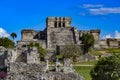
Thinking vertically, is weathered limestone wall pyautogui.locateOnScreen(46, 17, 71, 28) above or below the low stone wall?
above

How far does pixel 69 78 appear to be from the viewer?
3036cm

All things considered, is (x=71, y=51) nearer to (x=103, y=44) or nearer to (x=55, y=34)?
(x=55, y=34)

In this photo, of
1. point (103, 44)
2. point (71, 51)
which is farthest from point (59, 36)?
point (71, 51)

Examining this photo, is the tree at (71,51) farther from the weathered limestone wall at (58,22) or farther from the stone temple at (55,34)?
the weathered limestone wall at (58,22)

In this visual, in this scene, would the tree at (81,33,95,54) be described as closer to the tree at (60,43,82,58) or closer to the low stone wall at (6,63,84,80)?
the tree at (60,43,82,58)

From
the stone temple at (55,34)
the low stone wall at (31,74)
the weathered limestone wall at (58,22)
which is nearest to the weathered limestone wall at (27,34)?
the stone temple at (55,34)

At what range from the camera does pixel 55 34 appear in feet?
449

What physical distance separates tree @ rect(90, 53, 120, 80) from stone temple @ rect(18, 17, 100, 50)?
8448cm

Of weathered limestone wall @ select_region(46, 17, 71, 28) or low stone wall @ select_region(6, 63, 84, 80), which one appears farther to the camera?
weathered limestone wall @ select_region(46, 17, 71, 28)

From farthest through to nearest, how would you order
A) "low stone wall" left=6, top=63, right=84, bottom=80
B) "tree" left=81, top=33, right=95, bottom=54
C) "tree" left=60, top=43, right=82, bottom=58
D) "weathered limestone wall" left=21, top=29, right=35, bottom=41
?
"weathered limestone wall" left=21, top=29, right=35, bottom=41
"tree" left=81, top=33, right=95, bottom=54
"tree" left=60, top=43, right=82, bottom=58
"low stone wall" left=6, top=63, right=84, bottom=80

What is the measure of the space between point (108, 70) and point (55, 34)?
98071 millimetres

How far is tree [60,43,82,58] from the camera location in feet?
354

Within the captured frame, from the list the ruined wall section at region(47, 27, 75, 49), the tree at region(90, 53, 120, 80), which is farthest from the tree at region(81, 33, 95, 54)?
the tree at region(90, 53, 120, 80)

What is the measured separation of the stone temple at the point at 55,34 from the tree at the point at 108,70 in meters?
84.5
